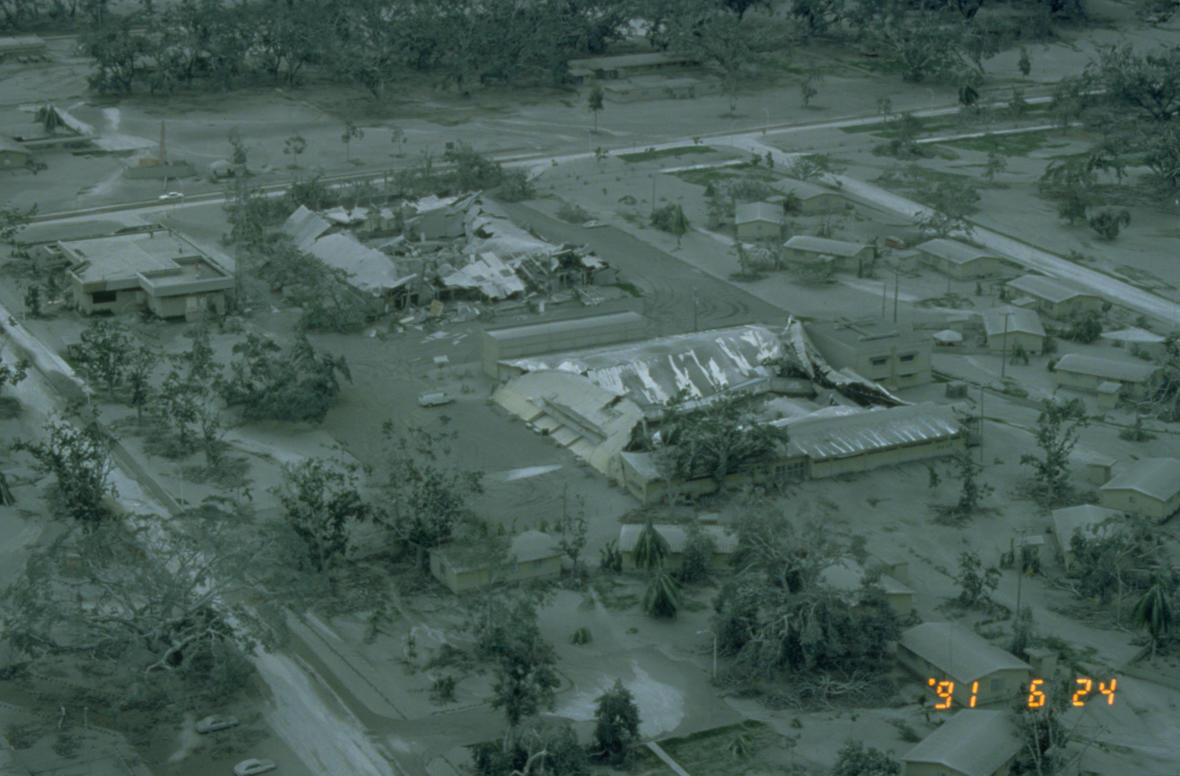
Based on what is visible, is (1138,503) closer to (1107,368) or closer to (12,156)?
(1107,368)

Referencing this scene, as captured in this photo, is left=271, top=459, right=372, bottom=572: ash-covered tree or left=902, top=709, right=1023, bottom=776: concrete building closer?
left=902, top=709, right=1023, bottom=776: concrete building

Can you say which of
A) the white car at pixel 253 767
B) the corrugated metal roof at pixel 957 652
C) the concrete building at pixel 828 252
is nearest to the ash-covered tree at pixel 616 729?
the white car at pixel 253 767

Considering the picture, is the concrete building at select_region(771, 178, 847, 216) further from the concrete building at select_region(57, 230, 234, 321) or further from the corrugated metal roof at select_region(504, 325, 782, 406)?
the concrete building at select_region(57, 230, 234, 321)

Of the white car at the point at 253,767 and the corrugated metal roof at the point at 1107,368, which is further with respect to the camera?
the corrugated metal roof at the point at 1107,368

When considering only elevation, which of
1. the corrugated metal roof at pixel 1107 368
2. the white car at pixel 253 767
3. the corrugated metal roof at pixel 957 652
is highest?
the corrugated metal roof at pixel 1107 368

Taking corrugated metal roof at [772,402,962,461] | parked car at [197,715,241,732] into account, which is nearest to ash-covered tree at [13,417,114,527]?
parked car at [197,715,241,732]

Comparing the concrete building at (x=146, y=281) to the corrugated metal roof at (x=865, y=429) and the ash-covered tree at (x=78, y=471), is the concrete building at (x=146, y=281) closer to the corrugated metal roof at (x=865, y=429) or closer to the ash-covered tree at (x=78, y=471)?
the ash-covered tree at (x=78, y=471)

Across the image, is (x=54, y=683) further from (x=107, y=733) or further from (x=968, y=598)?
(x=968, y=598)
